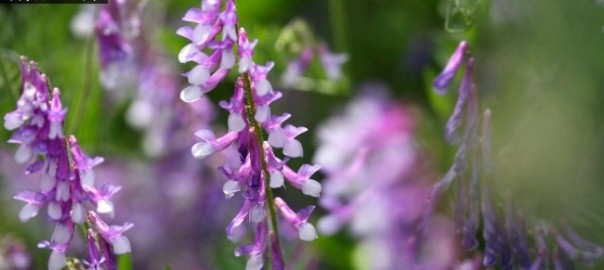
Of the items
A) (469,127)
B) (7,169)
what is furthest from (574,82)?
(7,169)

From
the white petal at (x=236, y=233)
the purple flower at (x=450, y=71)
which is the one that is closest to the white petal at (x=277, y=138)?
the white petal at (x=236, y=233)

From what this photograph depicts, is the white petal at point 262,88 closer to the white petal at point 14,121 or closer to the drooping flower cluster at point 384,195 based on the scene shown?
the white petal at point 14,121

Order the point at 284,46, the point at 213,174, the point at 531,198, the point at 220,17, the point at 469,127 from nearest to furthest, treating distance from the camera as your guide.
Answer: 1. the point at 220,17
2. the point at 469,127
3. the point at 531,198
4. the point at 284,46
5. the point at 213,174

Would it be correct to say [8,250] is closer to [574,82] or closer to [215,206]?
[215,206]

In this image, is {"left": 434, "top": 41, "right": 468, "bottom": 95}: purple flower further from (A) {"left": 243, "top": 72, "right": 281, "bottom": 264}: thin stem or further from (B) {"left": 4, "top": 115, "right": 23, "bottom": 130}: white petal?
(B) {"left": 4, "top": 115, "right": 23, "bottom": 130}: white petal

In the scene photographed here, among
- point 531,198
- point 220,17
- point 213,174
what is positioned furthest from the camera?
point 213,174

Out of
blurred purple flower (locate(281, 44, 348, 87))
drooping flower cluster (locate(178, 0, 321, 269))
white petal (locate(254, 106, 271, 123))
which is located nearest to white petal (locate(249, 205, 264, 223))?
drooping flower cluster (locate(178, 0, 321, 269))
